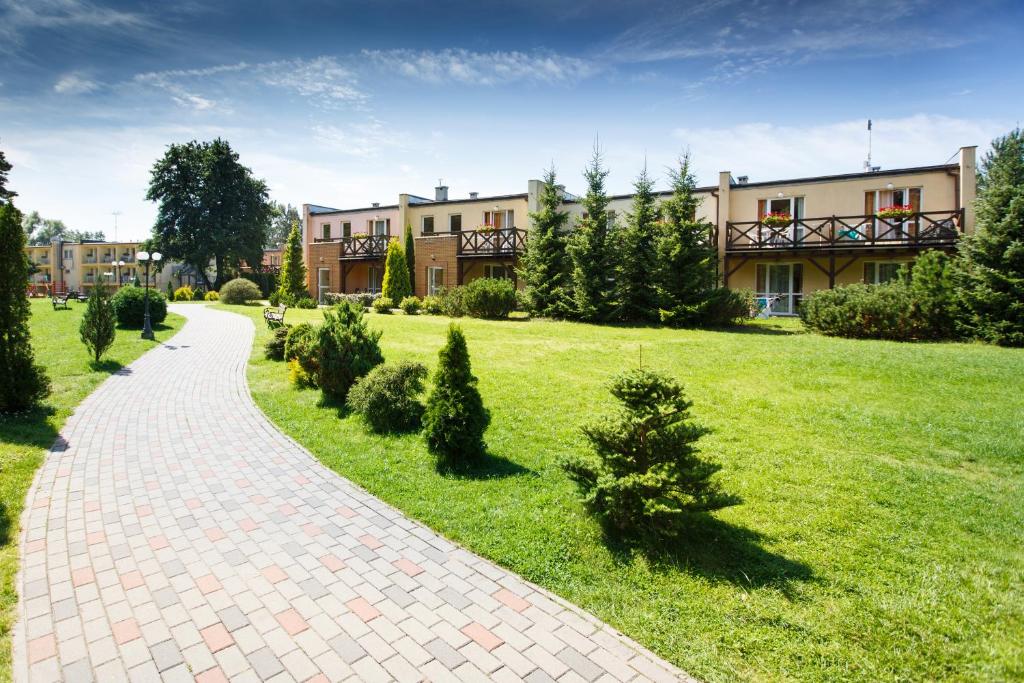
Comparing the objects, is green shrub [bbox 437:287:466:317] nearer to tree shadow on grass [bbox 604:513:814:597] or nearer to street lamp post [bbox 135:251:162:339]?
street lamp post [bbox 135:251:162:339]

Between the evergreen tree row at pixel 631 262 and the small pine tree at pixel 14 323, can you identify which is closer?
the small pine tree at pixel 14 323

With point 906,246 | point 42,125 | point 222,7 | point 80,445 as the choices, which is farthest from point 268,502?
point 906,246

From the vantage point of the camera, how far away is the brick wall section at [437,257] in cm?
2764

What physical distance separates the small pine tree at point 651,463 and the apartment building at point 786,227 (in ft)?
54.7

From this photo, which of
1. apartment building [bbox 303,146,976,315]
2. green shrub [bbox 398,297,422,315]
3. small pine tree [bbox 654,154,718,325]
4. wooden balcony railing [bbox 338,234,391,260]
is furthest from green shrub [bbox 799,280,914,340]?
wooden balcony railing [bbox 338,234,391,260]

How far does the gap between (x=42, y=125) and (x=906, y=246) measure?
25.8 metres

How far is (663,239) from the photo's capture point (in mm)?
17406

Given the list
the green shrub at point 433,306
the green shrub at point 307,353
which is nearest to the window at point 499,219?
the green shrub at point 433,306

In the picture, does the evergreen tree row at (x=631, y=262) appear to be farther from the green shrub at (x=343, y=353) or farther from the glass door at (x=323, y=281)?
the glass door at (x=323, y=281)

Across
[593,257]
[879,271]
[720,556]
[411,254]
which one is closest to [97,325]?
[720,556]

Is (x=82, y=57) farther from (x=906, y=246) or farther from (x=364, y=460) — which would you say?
(x=906, y=246)

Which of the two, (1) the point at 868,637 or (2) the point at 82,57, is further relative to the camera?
(2) the point at 82,57

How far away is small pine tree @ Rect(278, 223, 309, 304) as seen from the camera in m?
31.0

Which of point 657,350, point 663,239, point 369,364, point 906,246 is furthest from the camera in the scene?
point 906,246
